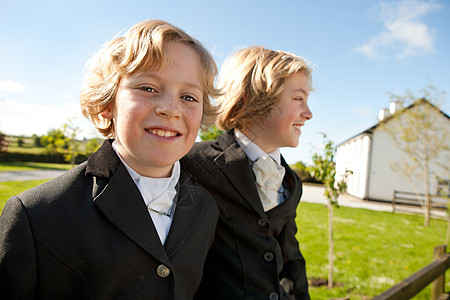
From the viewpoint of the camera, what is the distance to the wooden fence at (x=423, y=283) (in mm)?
2777

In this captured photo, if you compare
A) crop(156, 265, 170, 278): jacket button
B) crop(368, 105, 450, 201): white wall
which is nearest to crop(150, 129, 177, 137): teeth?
crop(156, 265, 170, 278): jacket button

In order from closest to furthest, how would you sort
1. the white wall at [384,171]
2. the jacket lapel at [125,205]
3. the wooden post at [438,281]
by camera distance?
1. the jacket lapel at [125,205]
2. the wooden post at [438,281]
3. the white wall at [384,171]

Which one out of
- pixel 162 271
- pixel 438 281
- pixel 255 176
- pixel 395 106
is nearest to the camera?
pixel 162 271

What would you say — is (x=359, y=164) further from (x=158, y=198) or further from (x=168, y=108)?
(x=168, y=108)

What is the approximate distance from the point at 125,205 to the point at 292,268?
1.45 m

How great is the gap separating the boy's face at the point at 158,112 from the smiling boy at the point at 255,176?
61 centimetres

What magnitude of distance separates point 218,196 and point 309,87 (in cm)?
111

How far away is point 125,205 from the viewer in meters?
1.25

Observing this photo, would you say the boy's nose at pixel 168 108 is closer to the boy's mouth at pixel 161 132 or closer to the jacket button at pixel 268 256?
the boy's mouth at pixel 161 132

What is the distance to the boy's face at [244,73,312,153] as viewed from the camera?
212 centimetres

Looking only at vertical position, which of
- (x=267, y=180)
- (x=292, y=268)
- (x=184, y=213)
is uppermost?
(x=267, y=180)

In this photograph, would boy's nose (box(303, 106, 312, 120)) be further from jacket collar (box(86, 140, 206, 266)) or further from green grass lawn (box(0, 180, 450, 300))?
green grass lawn (box(0, 180, 450, 300))

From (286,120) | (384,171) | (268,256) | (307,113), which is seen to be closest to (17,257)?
(268,256)

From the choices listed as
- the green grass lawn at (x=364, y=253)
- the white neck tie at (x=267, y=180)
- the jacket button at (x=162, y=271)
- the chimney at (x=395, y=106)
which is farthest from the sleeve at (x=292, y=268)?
the chimney at (x=395, y=106)
